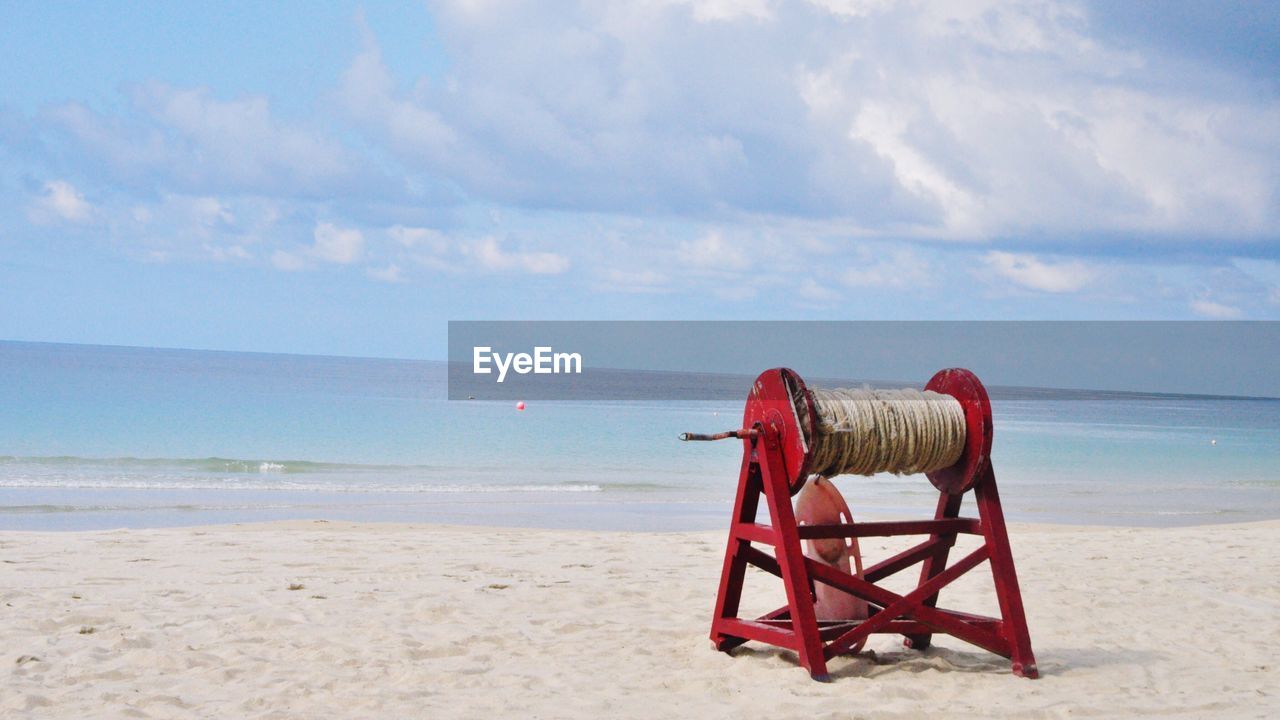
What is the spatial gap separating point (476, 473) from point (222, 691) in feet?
64.1

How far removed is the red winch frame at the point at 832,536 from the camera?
595 centimetres

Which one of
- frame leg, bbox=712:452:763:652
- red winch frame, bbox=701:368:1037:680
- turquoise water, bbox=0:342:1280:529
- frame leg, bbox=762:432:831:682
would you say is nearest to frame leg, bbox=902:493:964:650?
red winch frame, bbox=701:368:1037:680

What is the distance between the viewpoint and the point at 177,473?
22422 mm

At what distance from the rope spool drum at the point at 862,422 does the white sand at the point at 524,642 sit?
113 cm

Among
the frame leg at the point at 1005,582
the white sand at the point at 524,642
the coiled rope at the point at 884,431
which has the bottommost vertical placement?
the white sand at the point at 524,642

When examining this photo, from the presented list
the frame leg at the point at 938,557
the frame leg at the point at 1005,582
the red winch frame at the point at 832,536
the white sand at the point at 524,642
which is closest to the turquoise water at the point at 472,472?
the white sand at the point at 524,642

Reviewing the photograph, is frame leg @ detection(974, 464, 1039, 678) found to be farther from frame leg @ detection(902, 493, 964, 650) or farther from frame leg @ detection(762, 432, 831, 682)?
frame leg @ detection(762, 432, 831, 682)

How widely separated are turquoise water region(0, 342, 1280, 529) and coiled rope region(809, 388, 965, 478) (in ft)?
31.3

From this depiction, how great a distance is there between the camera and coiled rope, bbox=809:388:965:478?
602cm

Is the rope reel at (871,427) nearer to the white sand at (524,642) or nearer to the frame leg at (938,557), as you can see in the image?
the frame leg at (938,557)

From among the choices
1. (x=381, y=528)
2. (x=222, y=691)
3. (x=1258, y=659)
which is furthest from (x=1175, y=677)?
(x=381, y=528)

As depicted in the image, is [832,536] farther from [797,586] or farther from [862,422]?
[862,422]

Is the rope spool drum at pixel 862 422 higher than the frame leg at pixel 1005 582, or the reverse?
the rope spool drum at pixel 862 422

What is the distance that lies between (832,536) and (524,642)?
2.07 m
